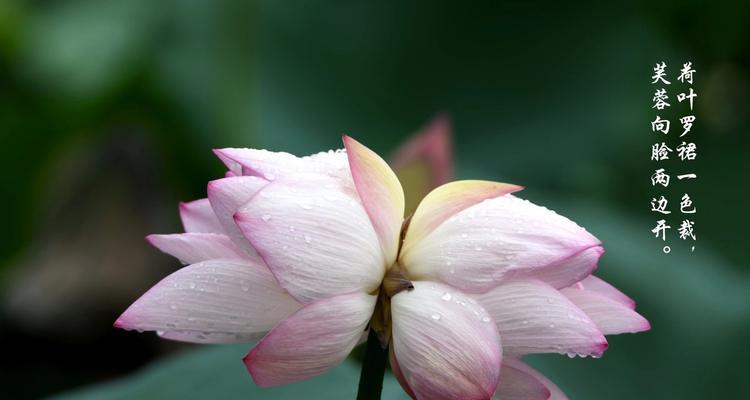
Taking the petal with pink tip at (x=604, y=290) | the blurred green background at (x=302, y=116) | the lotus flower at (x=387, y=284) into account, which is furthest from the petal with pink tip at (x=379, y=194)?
the blurred green background at (x=302, y=116)

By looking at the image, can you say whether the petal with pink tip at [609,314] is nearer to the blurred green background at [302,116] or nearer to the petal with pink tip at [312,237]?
the petal with pink tip at [312,237]

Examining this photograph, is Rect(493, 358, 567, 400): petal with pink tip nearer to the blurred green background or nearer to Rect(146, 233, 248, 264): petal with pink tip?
Rect(146, 233, 248, 264): petal with pink tip

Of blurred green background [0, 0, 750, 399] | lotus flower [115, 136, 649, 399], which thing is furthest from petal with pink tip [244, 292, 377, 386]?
blurred green background [0, 0, 750, 399]

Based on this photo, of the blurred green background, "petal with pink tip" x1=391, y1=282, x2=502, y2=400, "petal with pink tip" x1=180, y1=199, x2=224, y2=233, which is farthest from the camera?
the blurred green background

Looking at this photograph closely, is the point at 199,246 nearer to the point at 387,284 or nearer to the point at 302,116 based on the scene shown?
the point at 387,284

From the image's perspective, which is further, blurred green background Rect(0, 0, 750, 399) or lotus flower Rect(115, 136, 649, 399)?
blurred green background Rect(0, 0, 750, 399)

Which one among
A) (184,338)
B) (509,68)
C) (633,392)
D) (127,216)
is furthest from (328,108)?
(184,338)

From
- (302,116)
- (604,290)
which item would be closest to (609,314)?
(604,290)
